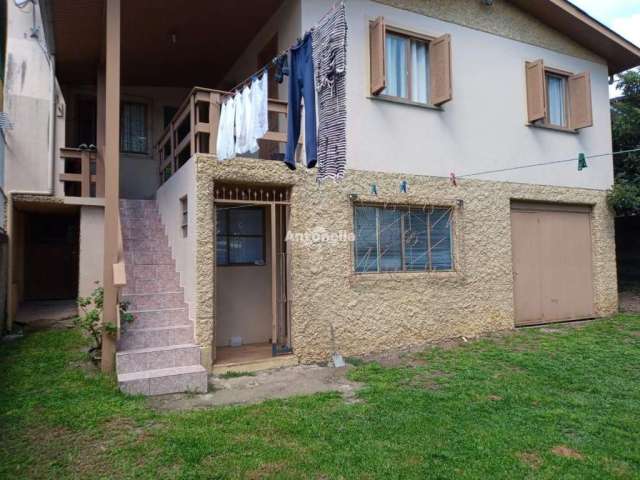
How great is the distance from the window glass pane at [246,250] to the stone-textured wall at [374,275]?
1.27m

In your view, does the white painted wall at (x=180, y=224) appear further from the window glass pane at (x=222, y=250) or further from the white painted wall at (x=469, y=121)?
the white painted wall at (x=469, y=121)

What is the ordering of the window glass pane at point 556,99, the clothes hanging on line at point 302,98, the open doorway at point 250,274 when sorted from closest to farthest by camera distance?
the clothes hanging on line at point 302,98 < the open doorway at point 250,274 < the window glass pane at point 556,99

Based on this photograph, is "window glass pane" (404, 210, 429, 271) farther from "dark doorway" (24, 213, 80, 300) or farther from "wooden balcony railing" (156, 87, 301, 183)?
"dark doorway" (24, 213, 80, 300)

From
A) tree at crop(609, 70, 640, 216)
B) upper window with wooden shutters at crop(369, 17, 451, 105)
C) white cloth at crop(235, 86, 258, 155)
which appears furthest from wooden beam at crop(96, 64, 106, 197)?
tree at crop(609, 70, 640, 216)

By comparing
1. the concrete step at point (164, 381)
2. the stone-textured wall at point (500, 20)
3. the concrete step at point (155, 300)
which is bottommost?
the concrete step at point (164, 381)

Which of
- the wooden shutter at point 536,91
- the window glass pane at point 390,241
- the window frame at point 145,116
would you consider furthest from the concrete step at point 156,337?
the wooden shutter at point 536,91

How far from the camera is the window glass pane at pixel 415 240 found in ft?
26.7

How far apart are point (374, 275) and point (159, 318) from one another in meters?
3.40

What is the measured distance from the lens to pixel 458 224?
8508 millimetres

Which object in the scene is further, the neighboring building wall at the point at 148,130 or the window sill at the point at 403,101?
the neighboring building wall at the point at 148,130

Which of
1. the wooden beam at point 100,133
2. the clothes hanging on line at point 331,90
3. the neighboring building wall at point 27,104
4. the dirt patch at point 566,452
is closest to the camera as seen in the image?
the dirt patch at point 566,452

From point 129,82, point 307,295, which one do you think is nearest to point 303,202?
point 307,295

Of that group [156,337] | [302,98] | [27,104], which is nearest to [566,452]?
[302,98]

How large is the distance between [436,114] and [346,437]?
6.18 m
